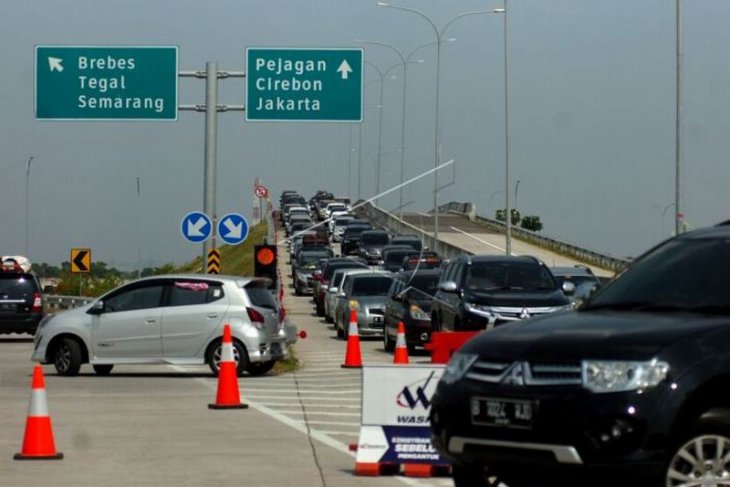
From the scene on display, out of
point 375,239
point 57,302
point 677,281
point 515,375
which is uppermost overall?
point 375,239

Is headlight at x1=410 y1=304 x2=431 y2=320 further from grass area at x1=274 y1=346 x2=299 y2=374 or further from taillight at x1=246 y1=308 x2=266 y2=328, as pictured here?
taillight at x1=246 y1=308 x2=266 y2=328

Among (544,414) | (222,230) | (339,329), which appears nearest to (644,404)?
(544,414)

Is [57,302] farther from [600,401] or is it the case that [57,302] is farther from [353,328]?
[600,401]

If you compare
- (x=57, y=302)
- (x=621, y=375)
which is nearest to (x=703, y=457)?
(x=621, y=375)

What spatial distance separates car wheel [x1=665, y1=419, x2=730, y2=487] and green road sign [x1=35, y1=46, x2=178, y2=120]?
2547 cm

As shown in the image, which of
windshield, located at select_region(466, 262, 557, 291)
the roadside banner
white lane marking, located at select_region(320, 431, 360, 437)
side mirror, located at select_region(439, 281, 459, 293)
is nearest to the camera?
the roadside banner

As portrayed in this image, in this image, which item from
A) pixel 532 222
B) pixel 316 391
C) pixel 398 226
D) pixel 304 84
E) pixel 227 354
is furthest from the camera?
pixel 532 222

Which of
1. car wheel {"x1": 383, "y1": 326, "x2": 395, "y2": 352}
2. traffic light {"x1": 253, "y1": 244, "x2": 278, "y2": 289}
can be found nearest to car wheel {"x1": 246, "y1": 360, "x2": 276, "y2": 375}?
traffic light {"x1": 253, "y1": 244, "x2": 278, "y2": 289}

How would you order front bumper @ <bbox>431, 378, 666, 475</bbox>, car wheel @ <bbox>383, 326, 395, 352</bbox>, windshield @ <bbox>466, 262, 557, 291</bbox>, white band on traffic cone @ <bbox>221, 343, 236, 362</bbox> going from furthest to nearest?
car wheel @ <bbox>383, 326, 395, 352</bbox>, windshield @ <bbox>466, 262, 557, 291</bbox>, white band on traffic cone @ <bbox>221, 343, 236, 362</bbox>, front bumper @ <bbox>431, 378, 666, 475</bbox>

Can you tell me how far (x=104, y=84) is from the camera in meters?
33.1

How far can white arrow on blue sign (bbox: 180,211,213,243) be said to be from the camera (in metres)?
30.7

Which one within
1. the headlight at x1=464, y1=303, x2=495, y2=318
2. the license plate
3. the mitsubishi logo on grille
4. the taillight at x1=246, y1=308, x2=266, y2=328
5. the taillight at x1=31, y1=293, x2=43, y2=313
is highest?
the mitsubishi logo on grille

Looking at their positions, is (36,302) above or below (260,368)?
above

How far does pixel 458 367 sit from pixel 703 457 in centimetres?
161
